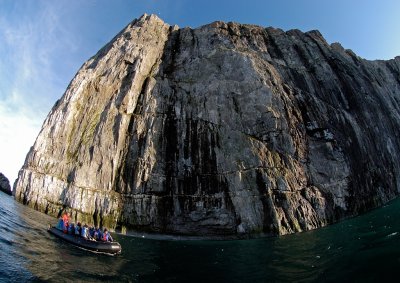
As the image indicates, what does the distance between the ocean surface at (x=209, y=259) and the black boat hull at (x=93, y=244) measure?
735mm

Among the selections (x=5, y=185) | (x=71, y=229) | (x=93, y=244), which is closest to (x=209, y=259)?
(x=93, y=244)

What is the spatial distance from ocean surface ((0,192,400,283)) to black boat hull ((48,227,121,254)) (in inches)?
28.9

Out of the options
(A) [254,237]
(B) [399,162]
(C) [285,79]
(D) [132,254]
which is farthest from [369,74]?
(D) [132,254]

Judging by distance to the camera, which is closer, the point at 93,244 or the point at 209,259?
the point at 209,259

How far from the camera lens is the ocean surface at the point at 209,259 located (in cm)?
2292

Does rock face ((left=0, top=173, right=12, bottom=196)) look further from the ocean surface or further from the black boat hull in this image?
the black boat hull

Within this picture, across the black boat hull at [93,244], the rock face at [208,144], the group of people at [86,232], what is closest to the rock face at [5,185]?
the rock face at [208,144]

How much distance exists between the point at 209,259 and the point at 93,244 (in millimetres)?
11971

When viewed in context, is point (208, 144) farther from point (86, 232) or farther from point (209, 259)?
point (86, 232)

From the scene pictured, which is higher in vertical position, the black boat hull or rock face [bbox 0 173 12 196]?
rock face [bbox 0 173 12 196]

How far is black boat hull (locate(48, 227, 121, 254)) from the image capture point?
32.9 meters

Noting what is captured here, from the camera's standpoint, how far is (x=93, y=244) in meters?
33.8

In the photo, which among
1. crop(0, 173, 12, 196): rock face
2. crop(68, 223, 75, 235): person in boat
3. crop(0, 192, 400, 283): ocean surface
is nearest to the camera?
crop(0, 192, 400, 283): ocean surface

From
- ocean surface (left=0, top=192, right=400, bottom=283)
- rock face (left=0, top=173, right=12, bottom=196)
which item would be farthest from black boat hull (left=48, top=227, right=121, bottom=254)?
rock face (left=0, top=173, right=12, bottom=196)
